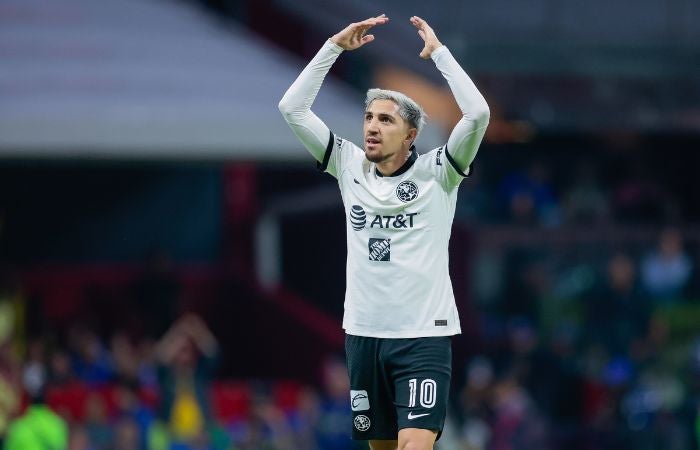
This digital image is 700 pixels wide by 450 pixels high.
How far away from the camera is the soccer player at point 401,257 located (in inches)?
296

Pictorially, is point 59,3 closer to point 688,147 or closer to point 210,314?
point 210,314

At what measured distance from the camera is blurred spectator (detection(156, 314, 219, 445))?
15.7 metres

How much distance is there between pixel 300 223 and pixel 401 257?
530 inches

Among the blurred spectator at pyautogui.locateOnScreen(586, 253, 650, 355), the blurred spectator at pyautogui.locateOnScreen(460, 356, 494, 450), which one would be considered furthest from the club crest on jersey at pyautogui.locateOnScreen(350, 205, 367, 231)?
the blurred spectator at pyautogui.locateOnScreen(586, 253, 650, 355)

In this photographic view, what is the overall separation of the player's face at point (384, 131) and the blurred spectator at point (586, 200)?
12.4m

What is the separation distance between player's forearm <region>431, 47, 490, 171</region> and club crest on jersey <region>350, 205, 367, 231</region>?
569mm

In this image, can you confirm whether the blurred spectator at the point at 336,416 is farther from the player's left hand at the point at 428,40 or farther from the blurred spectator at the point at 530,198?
the player's left hand at the point at 428,40

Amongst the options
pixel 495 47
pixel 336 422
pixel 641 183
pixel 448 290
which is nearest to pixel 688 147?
pixel 641 183

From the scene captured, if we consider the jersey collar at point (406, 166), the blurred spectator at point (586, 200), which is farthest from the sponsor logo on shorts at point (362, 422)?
the blurred spectator at point (586, 200)

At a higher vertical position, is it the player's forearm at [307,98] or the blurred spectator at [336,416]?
the player's forearm at [307,98]

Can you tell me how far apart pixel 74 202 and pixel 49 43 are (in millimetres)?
3238

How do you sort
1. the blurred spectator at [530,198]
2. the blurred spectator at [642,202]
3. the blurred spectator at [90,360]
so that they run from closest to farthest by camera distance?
the blurred spectator at [90,360] < the blurred spectator at [530,198] < the blurred spectator at [642,202]

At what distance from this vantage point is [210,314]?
2052cm

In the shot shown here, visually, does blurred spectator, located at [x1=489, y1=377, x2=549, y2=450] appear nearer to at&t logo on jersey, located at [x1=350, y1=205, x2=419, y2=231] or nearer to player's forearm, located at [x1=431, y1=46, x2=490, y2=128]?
at&t logo on jersey, located at [x1=350, y1=205, x2=419, y2=231]
